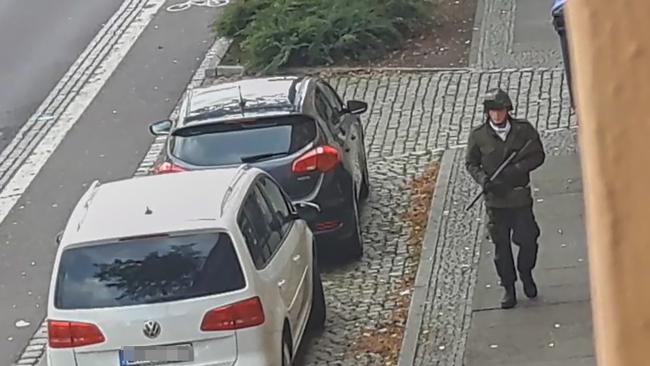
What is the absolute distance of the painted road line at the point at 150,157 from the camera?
10742mm

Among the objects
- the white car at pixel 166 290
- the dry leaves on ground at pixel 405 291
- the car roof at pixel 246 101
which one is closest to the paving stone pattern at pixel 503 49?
the dry leaves on ground at pixel 405 291

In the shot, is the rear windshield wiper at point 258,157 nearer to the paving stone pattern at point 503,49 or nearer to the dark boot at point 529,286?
the dark boot at point 529,286

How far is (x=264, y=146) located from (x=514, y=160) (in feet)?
8.34

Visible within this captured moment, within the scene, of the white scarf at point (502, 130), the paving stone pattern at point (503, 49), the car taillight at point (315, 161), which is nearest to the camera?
the white scarf at point (502, 130)

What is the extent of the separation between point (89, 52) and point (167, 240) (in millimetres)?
13575

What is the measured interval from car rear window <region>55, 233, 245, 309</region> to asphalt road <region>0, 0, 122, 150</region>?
894cm

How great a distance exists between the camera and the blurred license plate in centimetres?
830

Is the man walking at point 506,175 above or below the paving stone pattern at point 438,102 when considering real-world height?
above

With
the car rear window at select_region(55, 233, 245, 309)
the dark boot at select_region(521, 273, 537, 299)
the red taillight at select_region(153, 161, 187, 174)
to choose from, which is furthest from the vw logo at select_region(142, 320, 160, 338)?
the red taillight at select_region(153, 161, 187, 174)

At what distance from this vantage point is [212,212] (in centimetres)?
889

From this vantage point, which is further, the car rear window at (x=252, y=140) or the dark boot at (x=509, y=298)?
the car rear window at (x=252, y=140)

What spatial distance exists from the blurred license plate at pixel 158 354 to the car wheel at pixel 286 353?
870 mm

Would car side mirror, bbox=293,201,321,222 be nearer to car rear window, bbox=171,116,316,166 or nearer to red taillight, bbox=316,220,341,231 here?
red taillight, bbox=316,220,341,231

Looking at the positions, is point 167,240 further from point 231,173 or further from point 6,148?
point 6,148
